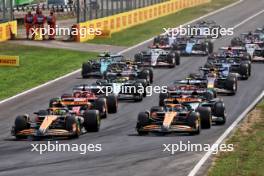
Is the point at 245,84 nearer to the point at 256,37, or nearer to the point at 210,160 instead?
the point at 256,37

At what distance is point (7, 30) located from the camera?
6053 cm

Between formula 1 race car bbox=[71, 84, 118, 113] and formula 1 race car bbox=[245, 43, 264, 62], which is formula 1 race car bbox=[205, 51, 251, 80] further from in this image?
formula 1 race car bbox=[71, 84, 118, 113]

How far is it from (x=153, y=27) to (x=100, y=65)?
102ft

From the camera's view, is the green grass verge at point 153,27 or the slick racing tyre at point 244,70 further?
the green grass verge at point 153,27

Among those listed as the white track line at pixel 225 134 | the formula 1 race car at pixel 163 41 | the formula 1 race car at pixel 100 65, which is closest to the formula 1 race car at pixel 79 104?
the white track line at pixel 225 134

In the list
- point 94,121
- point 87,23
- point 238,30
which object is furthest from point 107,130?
point 238,30

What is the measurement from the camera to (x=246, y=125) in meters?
29.1

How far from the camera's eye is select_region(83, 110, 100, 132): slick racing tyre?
27797mm

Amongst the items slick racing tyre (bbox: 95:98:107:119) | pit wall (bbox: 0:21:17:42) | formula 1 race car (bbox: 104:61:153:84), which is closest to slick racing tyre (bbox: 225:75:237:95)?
formula 1 race car (bbox: 104:61:153:84)

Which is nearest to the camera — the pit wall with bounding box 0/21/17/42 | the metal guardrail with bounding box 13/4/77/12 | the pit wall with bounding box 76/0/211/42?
the pit wall with bounding box 0/21/17/42

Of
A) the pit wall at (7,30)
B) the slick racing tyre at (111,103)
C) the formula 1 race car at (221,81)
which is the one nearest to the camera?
the slick racing tyre at (111,103)

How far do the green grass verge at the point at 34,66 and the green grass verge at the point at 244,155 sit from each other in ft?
44.5

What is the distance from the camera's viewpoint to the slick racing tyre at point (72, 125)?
26656mm

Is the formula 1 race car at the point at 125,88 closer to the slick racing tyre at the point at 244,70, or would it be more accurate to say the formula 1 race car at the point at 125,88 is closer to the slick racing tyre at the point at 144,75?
the slick racing tyre at the point at 144,75
